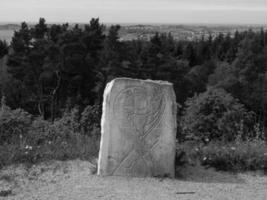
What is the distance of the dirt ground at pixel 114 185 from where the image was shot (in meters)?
6.17

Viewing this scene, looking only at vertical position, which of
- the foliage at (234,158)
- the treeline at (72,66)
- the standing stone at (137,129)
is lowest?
the treeline at (72,66)

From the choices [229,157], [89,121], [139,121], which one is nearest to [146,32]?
[89,121]

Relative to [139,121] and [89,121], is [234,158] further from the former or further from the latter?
[89,121]

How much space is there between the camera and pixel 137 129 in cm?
695

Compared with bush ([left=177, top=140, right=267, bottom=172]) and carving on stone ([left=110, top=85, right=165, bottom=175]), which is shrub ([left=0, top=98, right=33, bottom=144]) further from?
bush ([left=177, top=140, right=267, bottom=172])

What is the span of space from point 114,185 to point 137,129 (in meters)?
0.90

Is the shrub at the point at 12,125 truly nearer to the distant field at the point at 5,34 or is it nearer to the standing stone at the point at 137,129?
the standing stone at the point at 137,129

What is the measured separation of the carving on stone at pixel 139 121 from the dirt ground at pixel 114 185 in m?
0.26

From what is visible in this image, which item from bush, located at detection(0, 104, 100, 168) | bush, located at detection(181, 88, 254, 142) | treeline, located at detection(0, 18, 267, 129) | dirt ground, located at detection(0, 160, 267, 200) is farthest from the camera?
treeline, located at detection(0, 18, 267, 129)

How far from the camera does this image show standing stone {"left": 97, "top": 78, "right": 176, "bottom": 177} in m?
6.88

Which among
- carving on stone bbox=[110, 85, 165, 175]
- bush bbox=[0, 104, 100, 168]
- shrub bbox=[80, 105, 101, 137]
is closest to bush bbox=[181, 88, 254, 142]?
shrub bbox=[80, 105, 101, 137]

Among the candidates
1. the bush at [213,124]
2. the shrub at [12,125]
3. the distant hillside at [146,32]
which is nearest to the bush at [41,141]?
the shrub at [12,125]

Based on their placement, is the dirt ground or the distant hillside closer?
the dirt ground

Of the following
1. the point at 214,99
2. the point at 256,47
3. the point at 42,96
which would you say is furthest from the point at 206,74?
the point at 214,99
